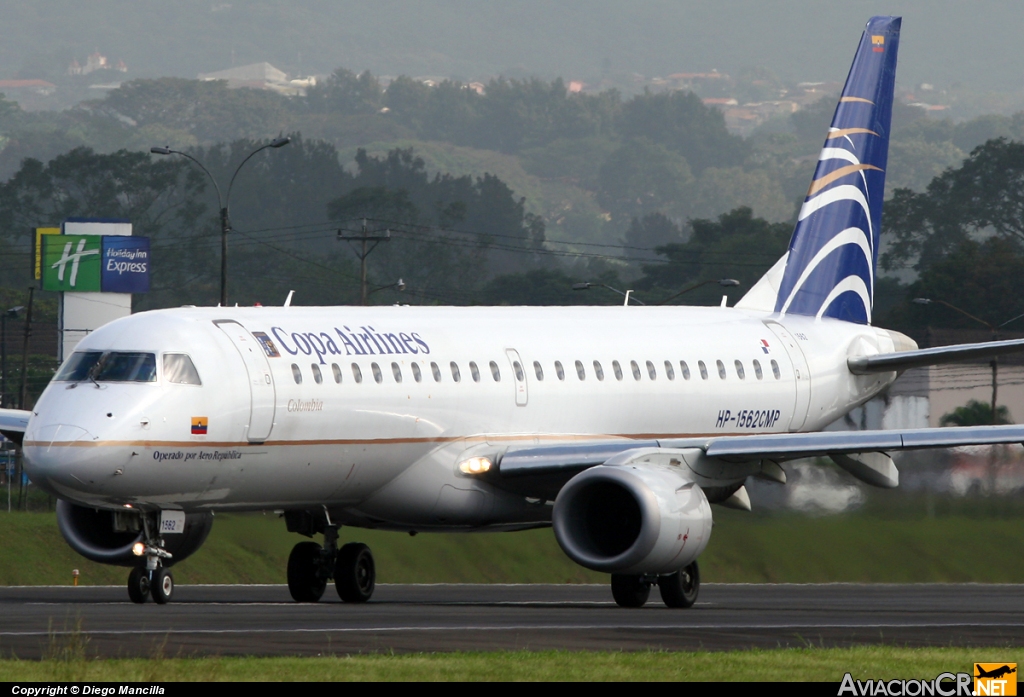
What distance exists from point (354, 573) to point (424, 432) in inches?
112

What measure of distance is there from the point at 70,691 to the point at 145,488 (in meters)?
11.3

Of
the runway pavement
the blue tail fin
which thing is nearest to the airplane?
the runway pavement

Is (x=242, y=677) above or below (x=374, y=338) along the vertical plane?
below

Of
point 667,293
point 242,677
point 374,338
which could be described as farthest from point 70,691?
point 667,293

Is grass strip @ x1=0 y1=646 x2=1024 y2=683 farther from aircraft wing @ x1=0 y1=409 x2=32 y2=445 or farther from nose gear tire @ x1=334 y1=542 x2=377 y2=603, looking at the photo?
aircraft wing @ x1=0 y1=409 x2=32 y2=445

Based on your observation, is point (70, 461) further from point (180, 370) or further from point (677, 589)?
point (677, 589)

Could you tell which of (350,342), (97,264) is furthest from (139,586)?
(97,264)

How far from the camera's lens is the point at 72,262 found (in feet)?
307

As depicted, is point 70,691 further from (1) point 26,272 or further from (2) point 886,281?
(1) point 26,272

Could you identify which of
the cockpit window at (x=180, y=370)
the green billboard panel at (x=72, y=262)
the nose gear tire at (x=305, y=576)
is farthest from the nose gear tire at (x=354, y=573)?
the green billboard panel at (x=72, y=262)

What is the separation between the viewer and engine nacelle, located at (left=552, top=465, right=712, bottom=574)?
1101 inches

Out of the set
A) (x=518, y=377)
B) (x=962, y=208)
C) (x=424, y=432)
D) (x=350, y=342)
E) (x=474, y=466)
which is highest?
(x=962, y=208)

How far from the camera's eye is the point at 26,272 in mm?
174000

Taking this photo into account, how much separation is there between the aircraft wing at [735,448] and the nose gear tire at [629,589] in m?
1.86
